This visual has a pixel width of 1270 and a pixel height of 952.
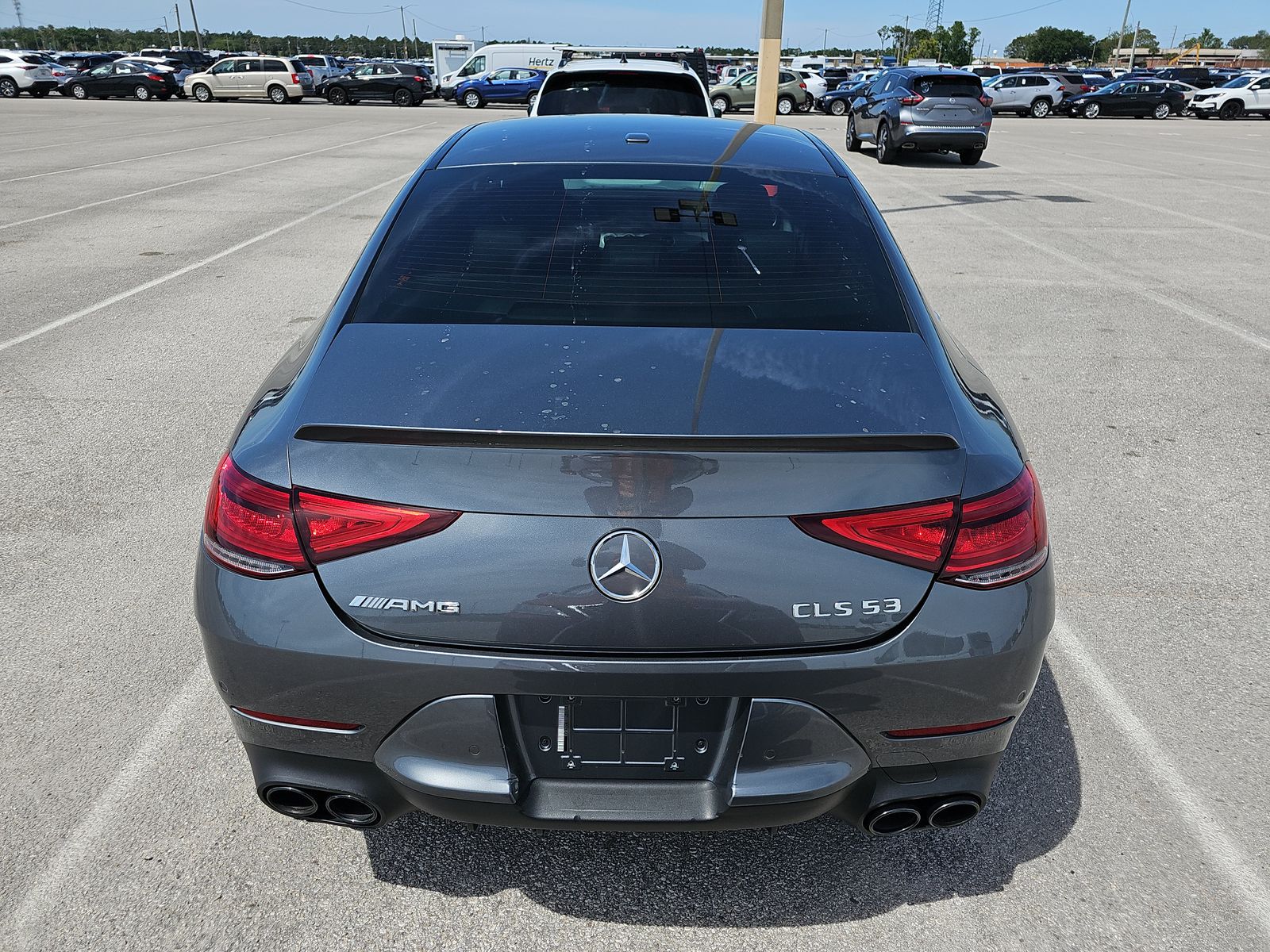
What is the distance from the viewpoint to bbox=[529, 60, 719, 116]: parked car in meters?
9.97

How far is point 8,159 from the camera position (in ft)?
59.8

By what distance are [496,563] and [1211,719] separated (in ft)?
8.13

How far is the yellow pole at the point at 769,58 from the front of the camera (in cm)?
1117

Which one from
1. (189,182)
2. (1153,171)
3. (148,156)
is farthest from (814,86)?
(189,182)

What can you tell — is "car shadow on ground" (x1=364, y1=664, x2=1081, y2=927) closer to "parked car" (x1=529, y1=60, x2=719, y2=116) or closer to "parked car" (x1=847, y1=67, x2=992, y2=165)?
"parked car" (x1=529, y1=60, x2=719, y2=116)

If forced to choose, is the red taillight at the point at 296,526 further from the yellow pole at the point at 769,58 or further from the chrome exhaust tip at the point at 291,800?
the yellow pole at the point at 769,58

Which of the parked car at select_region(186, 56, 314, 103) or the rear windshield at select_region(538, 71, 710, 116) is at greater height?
the rear windshield at select_region(538, 71, 710, 116)

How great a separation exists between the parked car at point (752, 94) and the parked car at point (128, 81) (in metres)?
21.9

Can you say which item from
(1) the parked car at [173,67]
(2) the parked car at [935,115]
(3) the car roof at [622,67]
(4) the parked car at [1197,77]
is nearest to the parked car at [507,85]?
(1) the parked car at [173,67]

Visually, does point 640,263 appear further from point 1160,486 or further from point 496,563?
point 1160,486

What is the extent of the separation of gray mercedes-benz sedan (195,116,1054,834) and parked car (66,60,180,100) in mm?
44274

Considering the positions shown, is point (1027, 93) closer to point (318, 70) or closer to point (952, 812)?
point (318, 70)

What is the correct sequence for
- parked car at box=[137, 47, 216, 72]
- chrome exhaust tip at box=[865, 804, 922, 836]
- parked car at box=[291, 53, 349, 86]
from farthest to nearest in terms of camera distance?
1. parked car at box=[137, 47, 216, 72]
2. parked car at box=[291, 53, 349, 86]
3. chrome exhaust tip at box=[865, 804, 922, 836]

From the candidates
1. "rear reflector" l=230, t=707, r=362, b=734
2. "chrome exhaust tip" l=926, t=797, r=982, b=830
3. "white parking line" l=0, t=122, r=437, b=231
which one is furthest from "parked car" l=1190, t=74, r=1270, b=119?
"rear reflector" l=230, t=707, r=362, b=734
